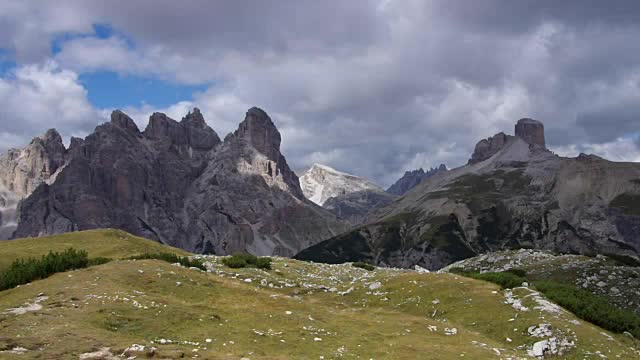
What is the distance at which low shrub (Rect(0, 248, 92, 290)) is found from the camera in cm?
4909

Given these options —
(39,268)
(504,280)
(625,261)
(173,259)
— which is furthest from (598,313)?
(625,261)

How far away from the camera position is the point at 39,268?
167 ft

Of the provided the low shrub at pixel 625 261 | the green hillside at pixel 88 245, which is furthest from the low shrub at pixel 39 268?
the low shrub at pixel 625 261

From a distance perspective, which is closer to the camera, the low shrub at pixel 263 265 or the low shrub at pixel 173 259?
the low shrub at pixel 173 259

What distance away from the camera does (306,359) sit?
108 ft

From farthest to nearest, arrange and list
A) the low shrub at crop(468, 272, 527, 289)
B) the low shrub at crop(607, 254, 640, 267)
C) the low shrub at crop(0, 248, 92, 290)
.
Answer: the low shrub at crop(607, 254, 640, 267) → the low shrub at crop(468, 272, 527, 289) → the low shrub at crop(0, 248, 92, 290)

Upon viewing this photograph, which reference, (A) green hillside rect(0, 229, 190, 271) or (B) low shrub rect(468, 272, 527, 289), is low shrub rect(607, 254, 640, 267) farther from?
(A) green hillside rect(0, 229, 190, 271)

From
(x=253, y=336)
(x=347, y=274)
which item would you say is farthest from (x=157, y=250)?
(x=253, y=336)

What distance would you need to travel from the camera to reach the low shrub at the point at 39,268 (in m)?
49.1

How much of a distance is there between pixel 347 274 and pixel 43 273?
118 feet

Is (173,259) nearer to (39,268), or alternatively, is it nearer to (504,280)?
(39,268)

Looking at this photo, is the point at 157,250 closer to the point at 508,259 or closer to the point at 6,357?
the point at 6,357

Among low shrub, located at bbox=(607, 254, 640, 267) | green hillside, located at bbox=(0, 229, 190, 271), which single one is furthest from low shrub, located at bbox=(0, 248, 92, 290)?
low shrub, located at bbox=(607, 254, 640, 267)

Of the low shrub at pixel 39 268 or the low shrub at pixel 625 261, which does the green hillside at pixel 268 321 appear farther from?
the low shrub at pixel 625 261
